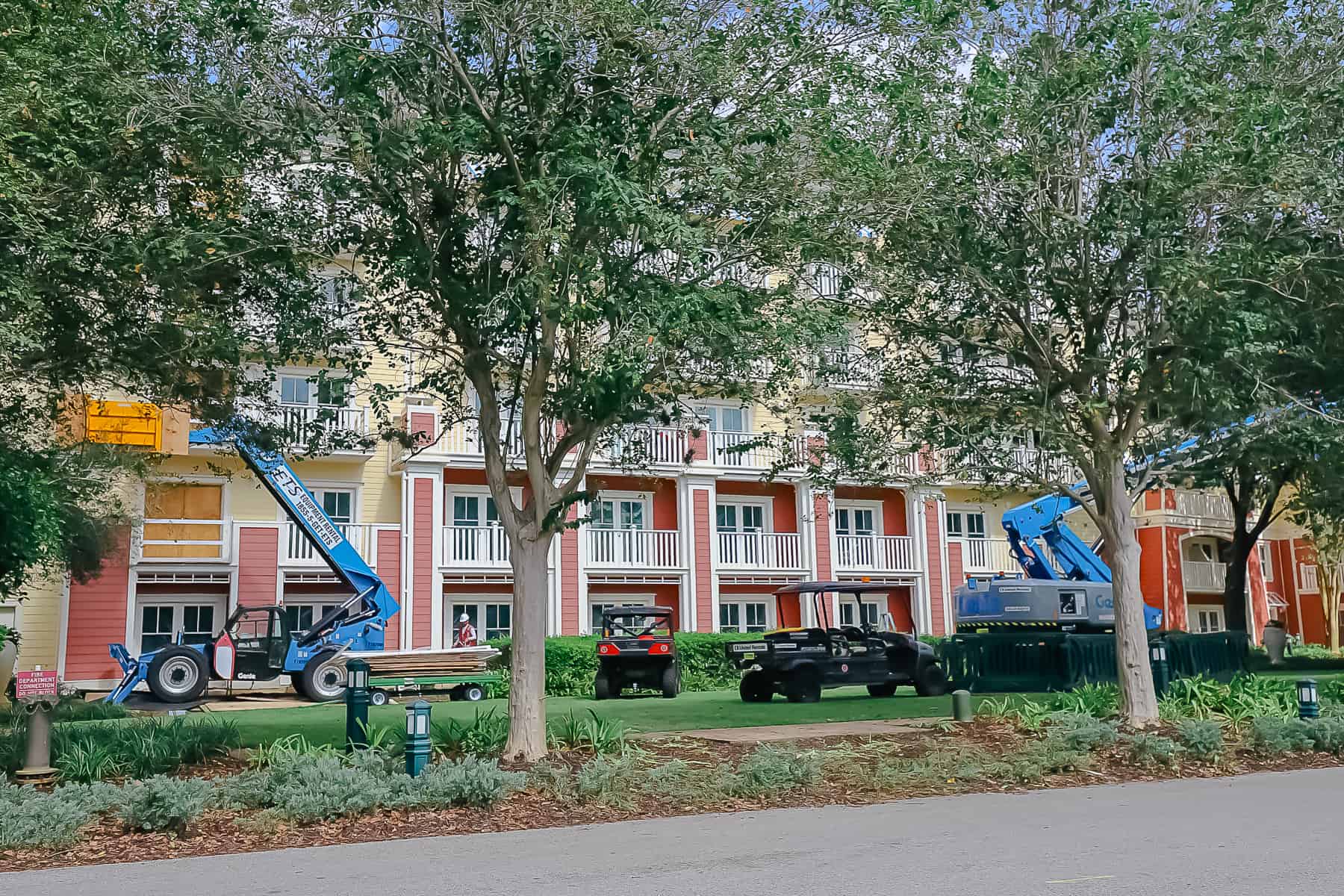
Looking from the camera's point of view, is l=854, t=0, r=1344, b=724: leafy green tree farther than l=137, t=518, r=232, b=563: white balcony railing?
No

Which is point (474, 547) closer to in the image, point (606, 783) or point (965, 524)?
point (965, 524)

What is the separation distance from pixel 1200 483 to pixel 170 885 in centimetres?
1754

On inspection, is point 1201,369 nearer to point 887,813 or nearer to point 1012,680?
point 887,813

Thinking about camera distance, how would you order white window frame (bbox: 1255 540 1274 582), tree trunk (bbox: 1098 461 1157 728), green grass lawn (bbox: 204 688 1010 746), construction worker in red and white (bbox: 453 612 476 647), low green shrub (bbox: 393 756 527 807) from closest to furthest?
low green shrub (bbox: 393 756 527 807), tree trunk (bbox: 1098 461 1157 728), green grass lawn (bbox: 204 688 1010 746), construction worker in red and white (bbox: 453 612 476 647), white window frame (bbox: 1255 540 1274 582)

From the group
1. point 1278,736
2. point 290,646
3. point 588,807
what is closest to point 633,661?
point 290,646

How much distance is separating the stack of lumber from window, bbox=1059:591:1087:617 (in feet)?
36.3

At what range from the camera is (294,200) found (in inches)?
478

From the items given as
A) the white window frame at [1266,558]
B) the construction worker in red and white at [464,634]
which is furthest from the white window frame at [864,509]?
the white window frame at [1266,558]

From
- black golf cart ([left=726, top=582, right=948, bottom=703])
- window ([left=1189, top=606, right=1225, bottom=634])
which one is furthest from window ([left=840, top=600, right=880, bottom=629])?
window ([left=1189, top=606, right=1225, bottom=634])

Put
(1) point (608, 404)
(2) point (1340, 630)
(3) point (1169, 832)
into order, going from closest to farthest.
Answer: (3) point (1169, 832)
(1) point (608, 404)
(2) point (1340, 630)

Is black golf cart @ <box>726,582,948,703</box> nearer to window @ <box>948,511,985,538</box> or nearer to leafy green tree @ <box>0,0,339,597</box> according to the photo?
leafy green tree @ <box>0,0,339,597</box>

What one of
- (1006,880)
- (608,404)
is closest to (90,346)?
(608,404)

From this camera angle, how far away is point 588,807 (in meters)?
9.99

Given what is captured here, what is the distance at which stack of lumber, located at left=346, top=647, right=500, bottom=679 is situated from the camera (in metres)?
23.1
